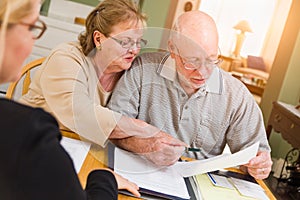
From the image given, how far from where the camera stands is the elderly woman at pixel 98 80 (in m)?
1.32

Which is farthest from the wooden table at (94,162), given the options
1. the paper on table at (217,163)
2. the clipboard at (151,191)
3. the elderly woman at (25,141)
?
the elderly woman at (25,141)

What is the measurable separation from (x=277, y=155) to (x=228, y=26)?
13.9 ft

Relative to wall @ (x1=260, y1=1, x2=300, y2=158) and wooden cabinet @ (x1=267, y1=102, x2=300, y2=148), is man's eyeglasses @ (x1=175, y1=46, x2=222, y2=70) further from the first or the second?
wall @ (x1=260, y1=1, x2=300, y2=158)

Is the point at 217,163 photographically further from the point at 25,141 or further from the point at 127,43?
the point at 25,141

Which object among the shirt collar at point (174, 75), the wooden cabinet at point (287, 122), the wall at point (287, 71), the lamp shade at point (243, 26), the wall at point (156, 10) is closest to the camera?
the shirt collar at point (174, 75)

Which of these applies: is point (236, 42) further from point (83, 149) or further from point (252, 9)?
point (83, 149)

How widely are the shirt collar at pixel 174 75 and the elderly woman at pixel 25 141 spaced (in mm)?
894

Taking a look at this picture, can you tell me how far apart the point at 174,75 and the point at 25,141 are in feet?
3.29

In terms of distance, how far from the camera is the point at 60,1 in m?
3.83

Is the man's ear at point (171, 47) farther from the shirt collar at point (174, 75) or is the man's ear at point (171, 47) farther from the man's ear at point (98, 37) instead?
the man's ear at point (98, 37)

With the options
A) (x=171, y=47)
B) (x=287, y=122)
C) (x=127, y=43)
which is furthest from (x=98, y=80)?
(x=287, y=122)

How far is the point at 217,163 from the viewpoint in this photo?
1.22m

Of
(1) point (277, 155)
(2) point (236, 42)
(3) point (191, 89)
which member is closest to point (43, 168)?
(3) point (191, 89)

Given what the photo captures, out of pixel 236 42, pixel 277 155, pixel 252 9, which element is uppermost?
pixel 252 9
